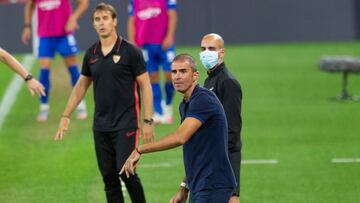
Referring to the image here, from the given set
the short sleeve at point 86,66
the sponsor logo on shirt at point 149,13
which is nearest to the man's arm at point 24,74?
the short sleeve at point 86,66

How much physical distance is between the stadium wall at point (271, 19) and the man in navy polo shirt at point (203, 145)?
22740 millimetres

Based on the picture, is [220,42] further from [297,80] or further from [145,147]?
[297,80]

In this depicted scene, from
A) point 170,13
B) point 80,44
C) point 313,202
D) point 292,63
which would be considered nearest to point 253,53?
point 292,63

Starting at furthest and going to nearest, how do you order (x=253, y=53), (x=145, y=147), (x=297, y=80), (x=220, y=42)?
(x=253, y=53), (x=297, y=80), (x=220, y=42), (x=145, y=147)

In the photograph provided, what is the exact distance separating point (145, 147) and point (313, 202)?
455cm

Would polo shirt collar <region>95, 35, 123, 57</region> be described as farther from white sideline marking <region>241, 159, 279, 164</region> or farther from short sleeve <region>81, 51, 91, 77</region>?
white sideline marking <region>241, 159, 279, 164</region>

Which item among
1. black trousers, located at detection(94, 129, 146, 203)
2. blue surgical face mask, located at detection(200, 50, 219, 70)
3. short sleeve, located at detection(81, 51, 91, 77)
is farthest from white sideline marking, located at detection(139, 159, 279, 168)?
blue surgical face mask, located at detection(200, 50, 219, 70)

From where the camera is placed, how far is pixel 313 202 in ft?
44.3

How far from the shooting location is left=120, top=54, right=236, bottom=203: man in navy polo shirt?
939 cm

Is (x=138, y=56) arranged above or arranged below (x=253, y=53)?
above

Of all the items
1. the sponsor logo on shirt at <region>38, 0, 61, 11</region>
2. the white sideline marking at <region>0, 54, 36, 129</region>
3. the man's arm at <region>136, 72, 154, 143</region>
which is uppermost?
the sponsor logo on shirt at <region>38, 0, 61, 11</region>

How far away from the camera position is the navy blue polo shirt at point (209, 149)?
9422mm

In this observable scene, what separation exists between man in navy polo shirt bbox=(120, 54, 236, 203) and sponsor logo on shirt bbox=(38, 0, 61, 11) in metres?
10.2

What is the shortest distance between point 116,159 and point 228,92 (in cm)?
197
